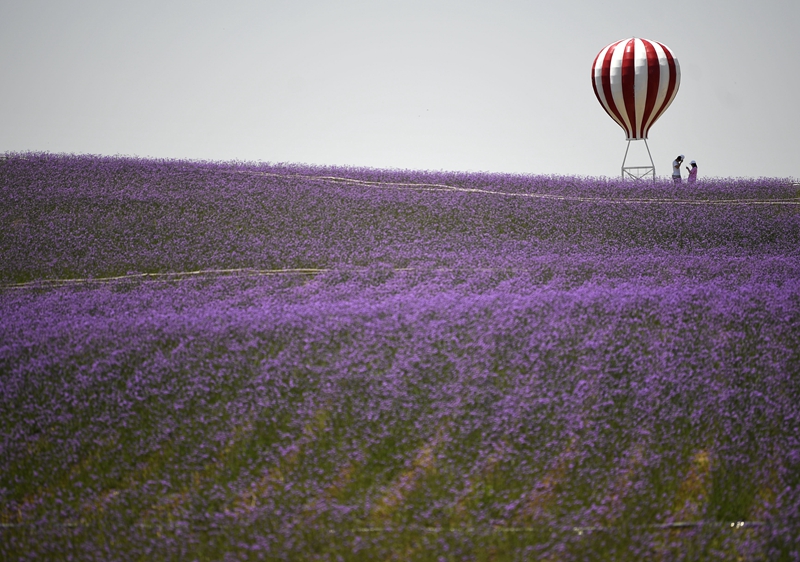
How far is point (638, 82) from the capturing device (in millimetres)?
13281

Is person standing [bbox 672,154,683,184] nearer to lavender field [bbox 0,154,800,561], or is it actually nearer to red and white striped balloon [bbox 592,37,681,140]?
red and white striped balloon [bbox 592,37,681,140]

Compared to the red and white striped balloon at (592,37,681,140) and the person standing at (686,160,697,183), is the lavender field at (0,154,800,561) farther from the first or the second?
the red and white striped balloon at (592,37,681,140)

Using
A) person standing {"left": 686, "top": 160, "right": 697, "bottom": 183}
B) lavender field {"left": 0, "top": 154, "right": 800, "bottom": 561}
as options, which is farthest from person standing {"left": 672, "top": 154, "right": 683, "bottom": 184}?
lavender field {"left": 0, "top": 154, "right": 800, "bottom": 561}

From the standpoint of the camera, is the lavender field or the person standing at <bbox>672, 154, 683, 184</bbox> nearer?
the lavender field

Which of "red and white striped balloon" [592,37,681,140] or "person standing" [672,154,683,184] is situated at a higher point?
"red and white striped balloon" [592,37,681,140]

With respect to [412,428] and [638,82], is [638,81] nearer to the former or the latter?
[638,82]

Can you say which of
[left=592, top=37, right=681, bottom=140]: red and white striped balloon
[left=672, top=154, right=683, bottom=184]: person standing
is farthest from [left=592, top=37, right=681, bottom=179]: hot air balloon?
[left=672, top=154, right=683, bottom=184]: person standing

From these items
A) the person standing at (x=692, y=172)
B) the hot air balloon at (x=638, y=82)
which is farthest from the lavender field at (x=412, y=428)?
the hot air balloon at (x=638, y=82)

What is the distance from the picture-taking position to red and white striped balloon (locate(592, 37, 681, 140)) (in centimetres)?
1320

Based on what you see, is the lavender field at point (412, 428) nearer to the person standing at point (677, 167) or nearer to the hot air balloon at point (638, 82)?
the person standing at point (677, 167)

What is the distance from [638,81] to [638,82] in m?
0.02

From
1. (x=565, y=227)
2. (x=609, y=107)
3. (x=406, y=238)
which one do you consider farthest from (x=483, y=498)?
(x=609, y=107)

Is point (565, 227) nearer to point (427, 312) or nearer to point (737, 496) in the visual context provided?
point (427, 312)

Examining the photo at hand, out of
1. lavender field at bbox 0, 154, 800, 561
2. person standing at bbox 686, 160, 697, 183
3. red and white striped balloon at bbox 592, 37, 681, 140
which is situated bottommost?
lavender field at bbox 0, 154, 800, 561
